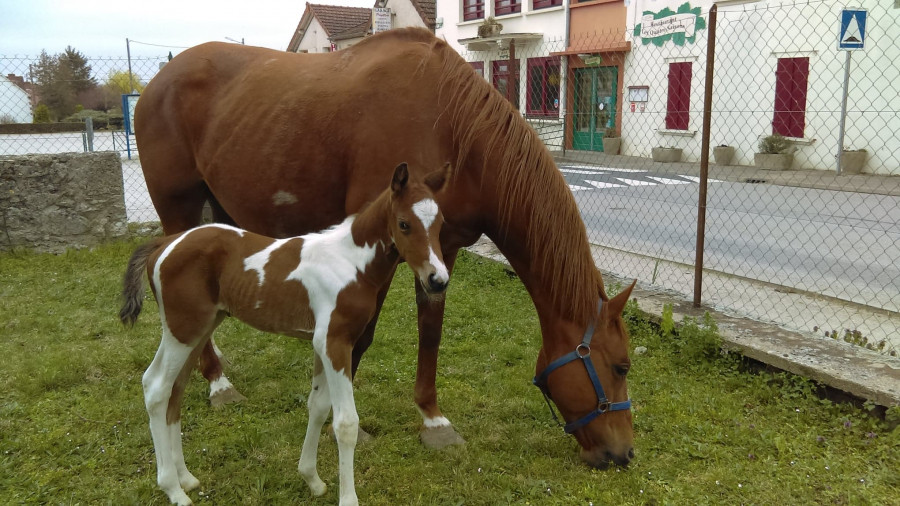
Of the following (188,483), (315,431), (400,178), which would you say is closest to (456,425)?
(315,431)

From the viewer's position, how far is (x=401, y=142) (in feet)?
9.54

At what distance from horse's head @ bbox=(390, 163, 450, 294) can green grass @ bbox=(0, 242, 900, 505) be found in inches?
44.4

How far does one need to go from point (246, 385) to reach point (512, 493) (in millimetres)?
1935

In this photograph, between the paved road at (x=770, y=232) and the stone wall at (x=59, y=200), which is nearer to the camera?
the paved road at (x=770, y=232)

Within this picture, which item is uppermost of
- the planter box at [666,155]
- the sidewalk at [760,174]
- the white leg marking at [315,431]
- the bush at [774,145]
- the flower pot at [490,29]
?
the flower pot at [490,29]

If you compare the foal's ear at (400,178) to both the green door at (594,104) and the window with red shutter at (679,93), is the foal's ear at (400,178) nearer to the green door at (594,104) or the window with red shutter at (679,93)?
the green door at (594,104)

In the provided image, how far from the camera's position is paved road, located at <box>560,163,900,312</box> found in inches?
232

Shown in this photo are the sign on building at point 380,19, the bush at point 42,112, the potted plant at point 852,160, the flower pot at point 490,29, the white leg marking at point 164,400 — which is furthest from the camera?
the sign on building at point 380,19

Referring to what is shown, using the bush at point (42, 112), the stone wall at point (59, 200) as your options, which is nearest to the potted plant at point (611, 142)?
the stone wall at point (59, 200)

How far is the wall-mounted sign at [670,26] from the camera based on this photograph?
1456cm

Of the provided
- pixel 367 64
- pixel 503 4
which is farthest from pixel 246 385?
pixel 503 4

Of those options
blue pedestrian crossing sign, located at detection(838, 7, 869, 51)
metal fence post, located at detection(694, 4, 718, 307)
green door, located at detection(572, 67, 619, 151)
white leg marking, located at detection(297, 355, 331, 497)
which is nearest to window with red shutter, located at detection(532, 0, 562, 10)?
green door, located at detection(572, 67, 619, 151)

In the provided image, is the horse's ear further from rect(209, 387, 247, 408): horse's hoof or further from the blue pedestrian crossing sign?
the blue pedestrian crossing sign

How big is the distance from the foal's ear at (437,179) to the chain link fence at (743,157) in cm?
279
